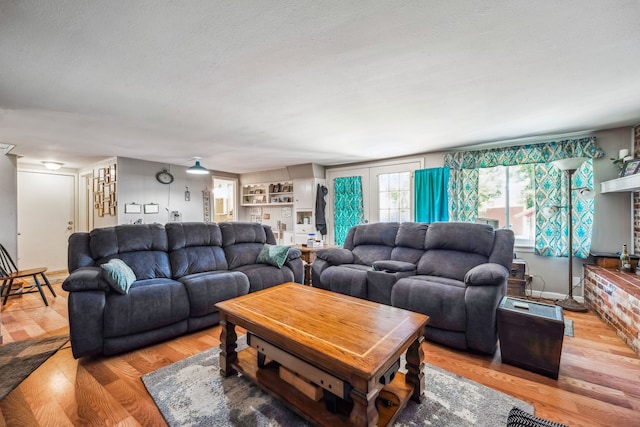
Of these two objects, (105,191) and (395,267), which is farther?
(105,191)

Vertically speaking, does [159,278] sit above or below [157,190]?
below

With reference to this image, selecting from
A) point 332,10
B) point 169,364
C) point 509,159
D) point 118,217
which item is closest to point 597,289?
point 509,159

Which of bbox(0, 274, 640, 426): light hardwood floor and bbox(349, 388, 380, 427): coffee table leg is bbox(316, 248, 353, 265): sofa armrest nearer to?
bbox(0, 274, 640, 426): light hardwood floor

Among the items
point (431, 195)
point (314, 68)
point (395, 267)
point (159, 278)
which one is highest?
point (314, 68)

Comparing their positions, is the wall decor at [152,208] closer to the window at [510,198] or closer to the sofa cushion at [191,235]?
the sofa cushion at [191,235]

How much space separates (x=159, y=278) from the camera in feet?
9.35

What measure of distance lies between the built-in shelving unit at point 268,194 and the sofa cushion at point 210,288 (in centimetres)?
348

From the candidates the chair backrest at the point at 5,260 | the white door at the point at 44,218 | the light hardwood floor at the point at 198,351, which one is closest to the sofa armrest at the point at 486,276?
the light hardwood floor at the point at 198,351

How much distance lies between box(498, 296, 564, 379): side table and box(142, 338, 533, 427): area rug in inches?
18.8

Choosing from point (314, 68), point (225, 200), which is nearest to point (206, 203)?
point (225, 200)

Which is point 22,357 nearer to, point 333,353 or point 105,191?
point 333,353

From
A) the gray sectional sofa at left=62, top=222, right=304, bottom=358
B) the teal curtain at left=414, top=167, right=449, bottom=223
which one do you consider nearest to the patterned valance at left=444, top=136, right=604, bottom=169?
the teal curtain at left=414, top=167, right=449, bottom=223

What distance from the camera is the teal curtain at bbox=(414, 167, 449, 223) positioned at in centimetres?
439

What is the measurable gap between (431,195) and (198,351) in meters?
3.94
